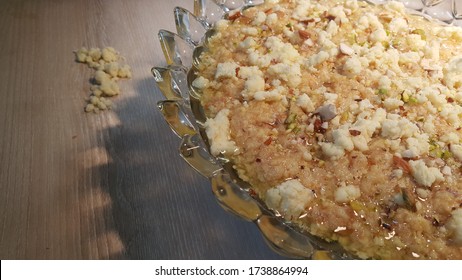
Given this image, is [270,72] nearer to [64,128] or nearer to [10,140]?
[64,128]

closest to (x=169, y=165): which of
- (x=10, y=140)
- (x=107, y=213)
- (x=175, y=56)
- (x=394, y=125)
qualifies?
(x=107, y=213)

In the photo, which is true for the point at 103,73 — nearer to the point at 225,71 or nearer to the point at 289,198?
the point at 225,71

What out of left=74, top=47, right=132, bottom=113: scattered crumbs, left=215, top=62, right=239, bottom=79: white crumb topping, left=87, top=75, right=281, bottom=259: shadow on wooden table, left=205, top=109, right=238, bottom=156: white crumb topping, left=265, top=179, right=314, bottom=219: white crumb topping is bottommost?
left=87, top=75, right=281, bottom=259: shadow on wooden table

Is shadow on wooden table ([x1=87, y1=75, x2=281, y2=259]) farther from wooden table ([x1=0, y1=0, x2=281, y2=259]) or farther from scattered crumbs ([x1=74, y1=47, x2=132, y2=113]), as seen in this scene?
scattered crumbs ([x1=74, y1=47, x2=132, y2=113])

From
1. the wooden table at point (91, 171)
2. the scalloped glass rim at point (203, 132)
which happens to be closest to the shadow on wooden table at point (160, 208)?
the wooden table at point (91, 171)

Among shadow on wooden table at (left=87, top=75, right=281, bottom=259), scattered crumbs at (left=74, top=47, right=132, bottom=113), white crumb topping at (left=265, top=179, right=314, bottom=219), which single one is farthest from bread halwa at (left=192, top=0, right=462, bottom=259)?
scattered crumbs at (left=74, top=47, right=132, bottom=113)

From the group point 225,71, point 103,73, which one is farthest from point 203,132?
point 103,73

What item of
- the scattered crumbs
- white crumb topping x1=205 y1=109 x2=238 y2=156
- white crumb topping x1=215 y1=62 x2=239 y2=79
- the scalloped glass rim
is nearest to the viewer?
the scalloped glass rim
